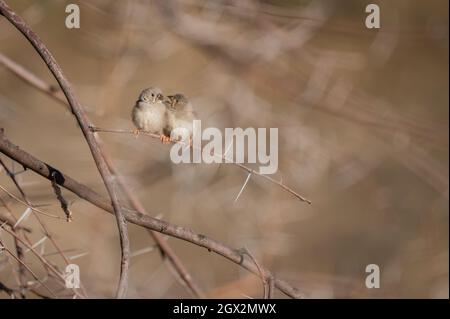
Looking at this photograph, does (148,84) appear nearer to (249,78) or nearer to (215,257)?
(249,78)

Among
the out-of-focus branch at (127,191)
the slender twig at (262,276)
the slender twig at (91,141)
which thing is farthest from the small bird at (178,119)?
the slender twig at (91,141)

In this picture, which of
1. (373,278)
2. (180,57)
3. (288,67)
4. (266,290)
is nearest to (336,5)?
(288,67)

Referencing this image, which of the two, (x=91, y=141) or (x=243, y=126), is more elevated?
(x=243, y=126)

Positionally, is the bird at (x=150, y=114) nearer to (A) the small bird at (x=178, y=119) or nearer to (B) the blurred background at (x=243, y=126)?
(A) the small bird at (x=178, y=119)

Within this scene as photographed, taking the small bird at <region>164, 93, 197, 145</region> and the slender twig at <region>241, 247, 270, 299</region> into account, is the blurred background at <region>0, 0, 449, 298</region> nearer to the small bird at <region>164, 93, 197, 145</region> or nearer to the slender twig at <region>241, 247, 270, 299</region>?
the small bird at <region>164, 93, 197, 145</region>

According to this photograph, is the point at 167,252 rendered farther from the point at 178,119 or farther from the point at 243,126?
the point at 243,126

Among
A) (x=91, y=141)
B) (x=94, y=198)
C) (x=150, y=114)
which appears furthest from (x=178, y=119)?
(x=91, y=141)
